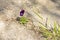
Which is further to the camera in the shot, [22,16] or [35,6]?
[35,6]

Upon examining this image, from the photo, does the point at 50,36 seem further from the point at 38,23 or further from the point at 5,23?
the point at 5,23

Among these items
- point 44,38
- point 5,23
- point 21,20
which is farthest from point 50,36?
point 5,23

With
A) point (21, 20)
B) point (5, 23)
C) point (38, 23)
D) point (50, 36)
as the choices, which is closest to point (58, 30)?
point (50, 36)

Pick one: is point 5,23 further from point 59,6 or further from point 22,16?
point 59,6

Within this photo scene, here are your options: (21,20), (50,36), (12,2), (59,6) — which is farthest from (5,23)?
(59,6)

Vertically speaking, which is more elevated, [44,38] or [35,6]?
[35,6]

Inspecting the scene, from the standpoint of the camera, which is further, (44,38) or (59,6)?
(59,6)

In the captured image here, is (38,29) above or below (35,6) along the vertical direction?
below

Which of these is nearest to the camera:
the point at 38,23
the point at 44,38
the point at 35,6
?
the point at 44,38

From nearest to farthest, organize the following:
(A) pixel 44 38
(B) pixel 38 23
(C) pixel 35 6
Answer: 1. (A) pixel 44 38
2. (B) pixel 38 23
3. (C) pixel 35 6
